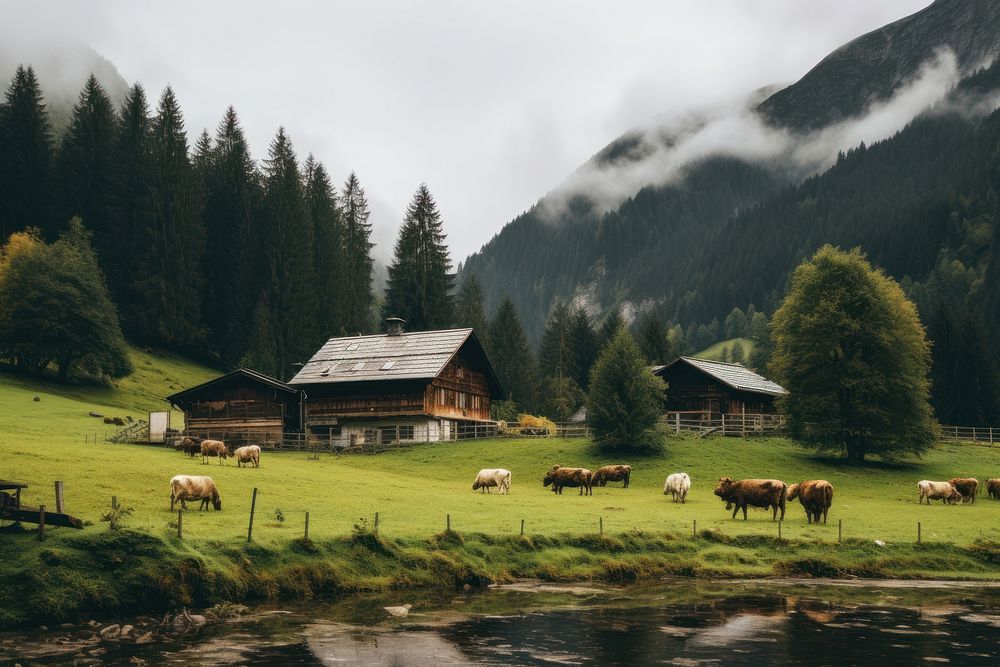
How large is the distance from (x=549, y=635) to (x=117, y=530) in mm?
11728

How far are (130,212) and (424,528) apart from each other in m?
80.8

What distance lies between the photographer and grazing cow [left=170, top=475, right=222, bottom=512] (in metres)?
31.2

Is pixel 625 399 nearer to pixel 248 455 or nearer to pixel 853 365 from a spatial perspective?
pixel 853 365

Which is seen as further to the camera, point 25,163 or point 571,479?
point 25,163

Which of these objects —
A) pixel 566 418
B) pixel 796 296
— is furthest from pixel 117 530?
pixel 566 418

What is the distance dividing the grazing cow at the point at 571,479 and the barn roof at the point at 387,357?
63.4 feet

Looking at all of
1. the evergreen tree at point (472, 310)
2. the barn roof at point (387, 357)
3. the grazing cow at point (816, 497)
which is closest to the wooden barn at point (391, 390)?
the barn roof at point (387, 357)

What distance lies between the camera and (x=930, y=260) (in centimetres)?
18575

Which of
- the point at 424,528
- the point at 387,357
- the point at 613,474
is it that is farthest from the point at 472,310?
the point at 424,528

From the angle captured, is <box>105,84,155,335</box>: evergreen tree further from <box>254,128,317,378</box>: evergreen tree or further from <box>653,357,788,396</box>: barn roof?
<box>653,357,788,396</box>: barn roof

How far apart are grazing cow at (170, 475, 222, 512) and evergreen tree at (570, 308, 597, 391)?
89.4 metres

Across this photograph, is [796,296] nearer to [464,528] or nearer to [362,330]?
[464,528]

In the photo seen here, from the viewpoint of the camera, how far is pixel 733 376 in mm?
71312

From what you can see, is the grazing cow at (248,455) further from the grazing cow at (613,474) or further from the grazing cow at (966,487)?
the grazing cow at (966,487)
